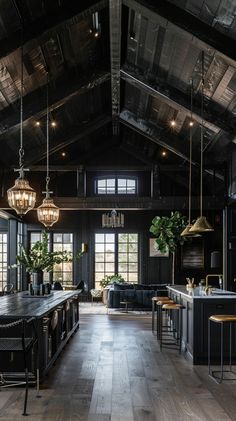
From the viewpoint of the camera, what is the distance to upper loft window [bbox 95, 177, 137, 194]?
1435 cm

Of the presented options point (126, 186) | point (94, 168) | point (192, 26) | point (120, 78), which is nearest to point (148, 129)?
point (94, 168)

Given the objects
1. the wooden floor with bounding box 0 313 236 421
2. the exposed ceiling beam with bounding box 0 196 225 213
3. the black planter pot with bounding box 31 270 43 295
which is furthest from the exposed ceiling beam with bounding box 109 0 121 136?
the wooden floor with bounding box 0 313 236 421

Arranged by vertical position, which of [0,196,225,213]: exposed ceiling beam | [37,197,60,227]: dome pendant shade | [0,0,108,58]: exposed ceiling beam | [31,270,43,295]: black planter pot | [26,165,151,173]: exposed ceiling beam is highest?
[0,0,108,58]: exposed ceiling beam

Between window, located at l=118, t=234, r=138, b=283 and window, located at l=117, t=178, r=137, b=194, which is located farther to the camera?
window, located at l=118, t=234, r=138, b=283

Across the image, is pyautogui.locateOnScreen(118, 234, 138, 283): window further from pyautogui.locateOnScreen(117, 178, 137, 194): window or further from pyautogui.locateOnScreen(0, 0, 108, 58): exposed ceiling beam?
pyautogui.locateOnScreen(0, 0, 108, 58): exposed ceiling beam

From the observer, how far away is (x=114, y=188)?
1437 cm

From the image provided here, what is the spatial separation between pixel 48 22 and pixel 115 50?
1471 millimetres

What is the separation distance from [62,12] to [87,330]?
5551 millimetres

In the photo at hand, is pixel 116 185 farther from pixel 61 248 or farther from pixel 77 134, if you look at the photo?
pixel 77 134

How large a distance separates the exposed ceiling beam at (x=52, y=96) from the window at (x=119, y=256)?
672 cm

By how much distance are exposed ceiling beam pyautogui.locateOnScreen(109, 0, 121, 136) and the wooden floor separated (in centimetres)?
473

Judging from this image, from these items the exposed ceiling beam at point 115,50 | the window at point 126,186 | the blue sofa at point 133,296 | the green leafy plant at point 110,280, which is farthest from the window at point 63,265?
the exposed ceiling beam at point 115,50

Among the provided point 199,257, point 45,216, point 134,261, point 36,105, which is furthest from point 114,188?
point 45,216

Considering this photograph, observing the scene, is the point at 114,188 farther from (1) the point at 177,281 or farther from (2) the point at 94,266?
(1) the point at 177,281
